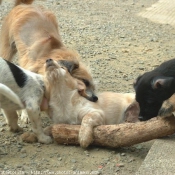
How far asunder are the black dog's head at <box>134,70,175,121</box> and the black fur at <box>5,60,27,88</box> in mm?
1399

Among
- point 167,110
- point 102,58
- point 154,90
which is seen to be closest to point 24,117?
point 154,90

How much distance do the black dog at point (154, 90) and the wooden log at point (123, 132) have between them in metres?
0.64

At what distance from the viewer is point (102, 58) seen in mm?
8156

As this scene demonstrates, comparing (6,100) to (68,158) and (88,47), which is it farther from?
(88,47)

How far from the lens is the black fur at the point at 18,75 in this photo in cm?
482

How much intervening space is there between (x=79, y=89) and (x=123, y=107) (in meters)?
0.59

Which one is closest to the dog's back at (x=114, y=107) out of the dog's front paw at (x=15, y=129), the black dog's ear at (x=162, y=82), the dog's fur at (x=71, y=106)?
the dog's fur at (x=71, y=106)

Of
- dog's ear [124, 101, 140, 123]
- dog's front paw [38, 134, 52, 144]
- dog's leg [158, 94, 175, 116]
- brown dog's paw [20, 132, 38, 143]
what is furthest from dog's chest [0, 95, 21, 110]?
dog's leg [158, 94, 175, 116]

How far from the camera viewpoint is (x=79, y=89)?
17.1 ft

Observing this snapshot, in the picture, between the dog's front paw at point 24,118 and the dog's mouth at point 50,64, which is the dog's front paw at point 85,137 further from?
the dog's front paw at point 24,118

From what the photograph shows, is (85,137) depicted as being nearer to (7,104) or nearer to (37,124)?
(37,124)

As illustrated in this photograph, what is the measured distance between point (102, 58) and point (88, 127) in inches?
141

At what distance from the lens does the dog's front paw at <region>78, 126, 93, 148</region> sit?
15.3 feet

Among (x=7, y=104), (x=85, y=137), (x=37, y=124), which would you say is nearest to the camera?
(x=85, y=137)
